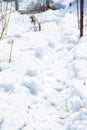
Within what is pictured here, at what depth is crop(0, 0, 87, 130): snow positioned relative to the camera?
9.87 ft

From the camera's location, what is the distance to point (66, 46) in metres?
5.33

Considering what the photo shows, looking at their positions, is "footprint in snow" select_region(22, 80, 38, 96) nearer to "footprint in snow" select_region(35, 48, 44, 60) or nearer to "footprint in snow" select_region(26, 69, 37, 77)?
"footprint in snow" select_region(26, 69, 37, 77)

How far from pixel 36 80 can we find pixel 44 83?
0.38 ft

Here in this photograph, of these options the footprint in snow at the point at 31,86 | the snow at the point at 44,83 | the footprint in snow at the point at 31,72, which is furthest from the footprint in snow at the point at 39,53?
the footprint in snow at the point at 31,86

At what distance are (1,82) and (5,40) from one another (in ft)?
6.34

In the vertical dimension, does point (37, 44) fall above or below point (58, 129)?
above

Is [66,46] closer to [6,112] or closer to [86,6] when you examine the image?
[6,112]

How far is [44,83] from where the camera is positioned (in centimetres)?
382

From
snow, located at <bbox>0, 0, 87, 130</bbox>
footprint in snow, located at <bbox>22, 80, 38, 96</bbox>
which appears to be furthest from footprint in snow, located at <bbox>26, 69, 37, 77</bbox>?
footprint in snow, located at <bbox>22, 80, 38, 96</bbox>

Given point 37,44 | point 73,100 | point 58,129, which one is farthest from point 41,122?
point 37,44

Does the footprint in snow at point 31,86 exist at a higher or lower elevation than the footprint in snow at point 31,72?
lower

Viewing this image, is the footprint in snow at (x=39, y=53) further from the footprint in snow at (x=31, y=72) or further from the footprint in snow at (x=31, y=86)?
the footprint in snow at (x=31, y=86)

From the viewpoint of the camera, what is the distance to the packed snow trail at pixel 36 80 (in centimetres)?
306

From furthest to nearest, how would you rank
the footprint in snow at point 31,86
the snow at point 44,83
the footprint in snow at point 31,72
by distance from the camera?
1. the footprint in snow at point 31,72
2. the footprint in snow at point 31,86
3. the snow at point 44,83
